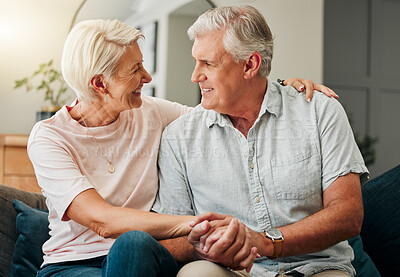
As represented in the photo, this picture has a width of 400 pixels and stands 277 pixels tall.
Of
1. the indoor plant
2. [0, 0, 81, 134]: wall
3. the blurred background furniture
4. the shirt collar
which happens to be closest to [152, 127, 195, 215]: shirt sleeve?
the shirt collar

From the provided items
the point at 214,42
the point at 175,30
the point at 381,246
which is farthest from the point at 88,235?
the point at 381,246

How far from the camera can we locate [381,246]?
1.55 meters

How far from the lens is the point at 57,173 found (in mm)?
1129

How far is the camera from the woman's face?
4.03ft

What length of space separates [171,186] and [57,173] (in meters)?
0.31

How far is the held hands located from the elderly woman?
1.9 inches

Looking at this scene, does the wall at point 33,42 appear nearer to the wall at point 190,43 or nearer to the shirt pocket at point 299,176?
the wall at point 190,43

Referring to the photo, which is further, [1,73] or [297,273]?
[1,73]

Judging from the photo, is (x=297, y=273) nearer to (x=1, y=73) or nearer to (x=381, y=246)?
(x=381, y=246)

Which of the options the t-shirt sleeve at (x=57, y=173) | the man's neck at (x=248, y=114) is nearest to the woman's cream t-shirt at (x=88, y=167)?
the t-shirt sleeve at (x=57, y=173)

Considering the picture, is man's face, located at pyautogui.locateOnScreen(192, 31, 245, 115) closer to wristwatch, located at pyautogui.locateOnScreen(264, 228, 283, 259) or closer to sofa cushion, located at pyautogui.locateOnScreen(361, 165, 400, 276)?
wristwatch, located at pyautogui.locateOnScreen(264, 228, 283, 259)

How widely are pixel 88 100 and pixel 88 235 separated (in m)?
0.35

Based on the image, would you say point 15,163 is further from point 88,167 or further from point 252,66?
point 252,66

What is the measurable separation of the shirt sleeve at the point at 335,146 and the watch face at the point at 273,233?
0.19 meters
